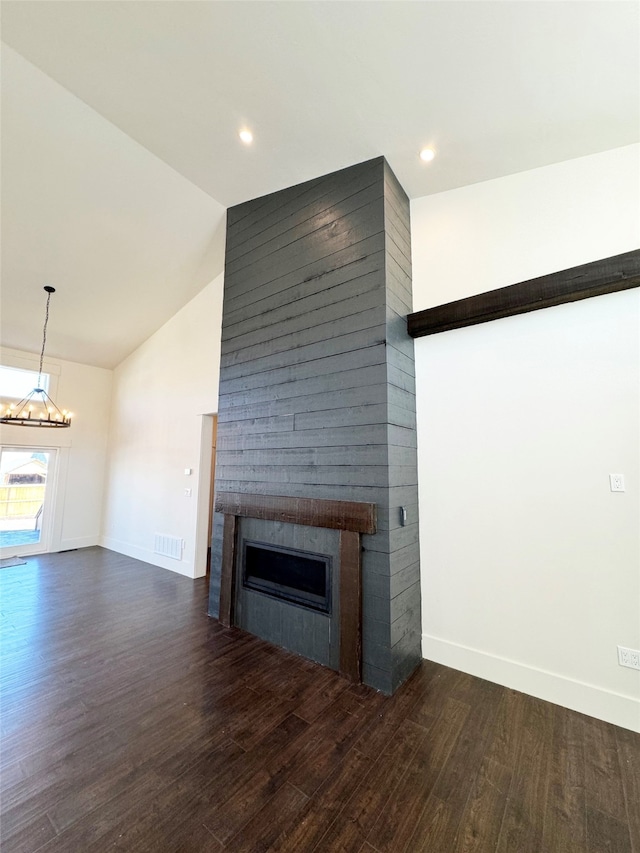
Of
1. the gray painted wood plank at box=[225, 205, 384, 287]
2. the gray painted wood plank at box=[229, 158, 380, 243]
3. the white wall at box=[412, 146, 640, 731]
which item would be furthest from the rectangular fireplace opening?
the gray painted wood plank at box=[229, 158, 380, 243]

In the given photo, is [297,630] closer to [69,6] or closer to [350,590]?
[350,590]

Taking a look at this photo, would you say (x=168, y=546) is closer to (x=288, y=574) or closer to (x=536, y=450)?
(x=288, y=574)

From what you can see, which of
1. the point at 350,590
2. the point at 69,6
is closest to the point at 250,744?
the point at 350,590

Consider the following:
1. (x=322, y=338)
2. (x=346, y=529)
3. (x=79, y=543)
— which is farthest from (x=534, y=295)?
(x=79, y=543)

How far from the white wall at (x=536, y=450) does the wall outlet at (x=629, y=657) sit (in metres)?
0.04

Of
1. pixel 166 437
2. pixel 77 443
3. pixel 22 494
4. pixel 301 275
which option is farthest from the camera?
pixel 77 443

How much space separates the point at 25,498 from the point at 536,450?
795 centimetres

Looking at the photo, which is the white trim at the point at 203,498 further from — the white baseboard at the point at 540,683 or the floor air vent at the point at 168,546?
the white baseboard at the point at 540,683

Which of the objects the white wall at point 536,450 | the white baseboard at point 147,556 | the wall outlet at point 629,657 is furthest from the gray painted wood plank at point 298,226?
the white baseboard at point 147,556

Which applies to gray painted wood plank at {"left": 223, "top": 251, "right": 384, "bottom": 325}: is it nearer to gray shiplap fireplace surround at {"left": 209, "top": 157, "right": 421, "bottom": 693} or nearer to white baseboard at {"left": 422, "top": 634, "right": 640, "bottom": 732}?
gray shiplap fireplace surround at {"left": 209, "top": 157, "right": 421, "bottom": 693}

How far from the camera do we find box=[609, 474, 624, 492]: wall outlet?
224 centimetres

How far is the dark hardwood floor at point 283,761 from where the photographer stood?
148 cm

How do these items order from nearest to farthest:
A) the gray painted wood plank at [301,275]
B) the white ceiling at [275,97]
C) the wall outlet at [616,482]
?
the white ceiling at [275,97]
the wall outlet at [616,482]
the gray painted wood plank at [301,275]

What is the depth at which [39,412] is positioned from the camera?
5.91 meters
